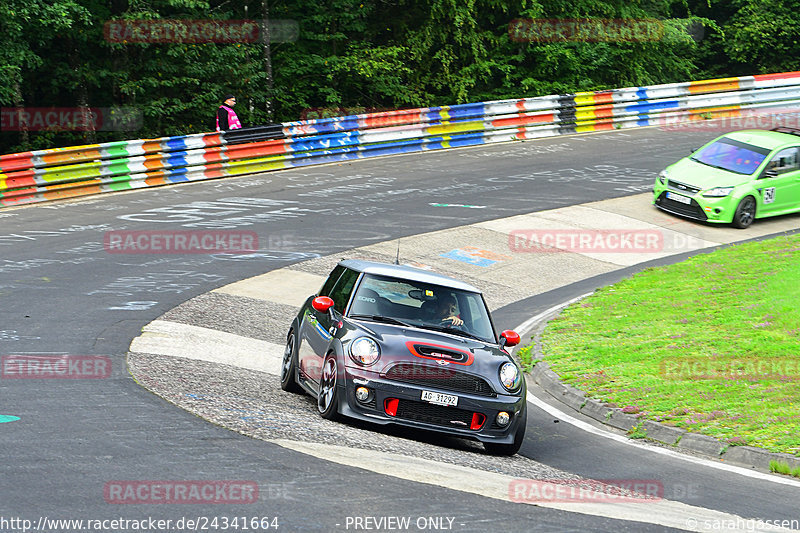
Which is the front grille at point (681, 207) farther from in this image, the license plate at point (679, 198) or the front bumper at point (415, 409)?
the front bumper at point (415, 409)

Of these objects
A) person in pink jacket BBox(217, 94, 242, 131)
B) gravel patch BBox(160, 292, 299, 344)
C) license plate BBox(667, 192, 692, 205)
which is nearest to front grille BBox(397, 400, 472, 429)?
gravel patch BBox(160, 292, 299, 344)

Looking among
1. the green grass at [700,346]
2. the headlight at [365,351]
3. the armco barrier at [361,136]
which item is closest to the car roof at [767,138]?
the green grass at [700,346]

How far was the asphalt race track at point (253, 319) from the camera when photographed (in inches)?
250

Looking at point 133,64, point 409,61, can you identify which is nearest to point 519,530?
point 133,64

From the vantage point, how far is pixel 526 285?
1759cm

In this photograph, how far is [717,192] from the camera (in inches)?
815

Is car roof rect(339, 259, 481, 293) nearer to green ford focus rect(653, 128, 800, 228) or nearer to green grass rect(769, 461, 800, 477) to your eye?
green grass rect(769, 461, 800, 477)

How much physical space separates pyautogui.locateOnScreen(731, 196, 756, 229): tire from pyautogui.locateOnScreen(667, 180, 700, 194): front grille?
3.27ft

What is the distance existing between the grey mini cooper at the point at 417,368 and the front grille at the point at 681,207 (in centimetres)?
1255

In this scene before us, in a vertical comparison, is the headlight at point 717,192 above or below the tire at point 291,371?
above

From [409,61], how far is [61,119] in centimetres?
1161

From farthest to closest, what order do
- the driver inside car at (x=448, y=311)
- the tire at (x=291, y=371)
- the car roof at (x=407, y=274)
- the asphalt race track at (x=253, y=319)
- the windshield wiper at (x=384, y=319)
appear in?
the tire at (x=291, y=371)
the car roof at (x=407, y=274)
the driver inside car at (x=448, y=311)
the windshield wiper at (x=384, y=319)
the asphalt race track at (x=253, y=319)

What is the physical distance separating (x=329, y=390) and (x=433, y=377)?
3.40 feet

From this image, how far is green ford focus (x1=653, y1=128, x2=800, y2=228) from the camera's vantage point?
816 inches
